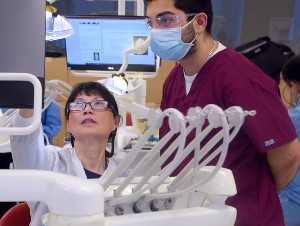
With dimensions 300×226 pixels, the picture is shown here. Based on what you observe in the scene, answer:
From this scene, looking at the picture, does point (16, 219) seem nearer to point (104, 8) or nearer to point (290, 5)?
point (104, 8)

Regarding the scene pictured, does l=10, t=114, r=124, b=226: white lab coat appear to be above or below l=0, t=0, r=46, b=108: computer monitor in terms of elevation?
below

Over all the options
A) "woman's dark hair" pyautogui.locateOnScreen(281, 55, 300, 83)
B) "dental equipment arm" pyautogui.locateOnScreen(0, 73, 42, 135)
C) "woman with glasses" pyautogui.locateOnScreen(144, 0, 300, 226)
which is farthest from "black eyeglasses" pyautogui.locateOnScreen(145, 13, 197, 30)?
"woman's dark hair" pyautogui.locateOnScreen(281, 55, 300, 83)

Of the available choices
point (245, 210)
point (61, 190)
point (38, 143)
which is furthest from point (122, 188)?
point (245, 210)

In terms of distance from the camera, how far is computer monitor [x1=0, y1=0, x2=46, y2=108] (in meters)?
0.76

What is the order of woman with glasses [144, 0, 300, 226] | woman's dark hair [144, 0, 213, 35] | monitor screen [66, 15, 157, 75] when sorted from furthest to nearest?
monitor screen [66, 15, 157, 75]
woman's dark hair [144, 0, 213, 35]
woman with glasses [144, 0, 300, 226]

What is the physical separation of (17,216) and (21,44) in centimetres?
83

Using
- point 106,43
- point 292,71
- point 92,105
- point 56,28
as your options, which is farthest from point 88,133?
point 292,71

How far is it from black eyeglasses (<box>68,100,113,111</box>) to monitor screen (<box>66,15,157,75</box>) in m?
0.95

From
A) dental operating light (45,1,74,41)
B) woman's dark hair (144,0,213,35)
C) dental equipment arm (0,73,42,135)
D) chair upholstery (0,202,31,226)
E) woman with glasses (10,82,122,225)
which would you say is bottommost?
chair upholstery (0,202,31,226)

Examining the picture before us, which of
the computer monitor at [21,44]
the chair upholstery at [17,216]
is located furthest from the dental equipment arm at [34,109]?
the chair upholstery at [17,216]

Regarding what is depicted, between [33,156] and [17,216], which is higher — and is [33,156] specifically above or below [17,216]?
above

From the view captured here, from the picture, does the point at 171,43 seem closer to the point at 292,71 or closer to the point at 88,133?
the point at 88,133

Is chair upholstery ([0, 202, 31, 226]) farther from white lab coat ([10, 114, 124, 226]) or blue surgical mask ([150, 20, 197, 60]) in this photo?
blue surgical mask ([150, 20, 197, 60])

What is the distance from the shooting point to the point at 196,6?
1.55 m
